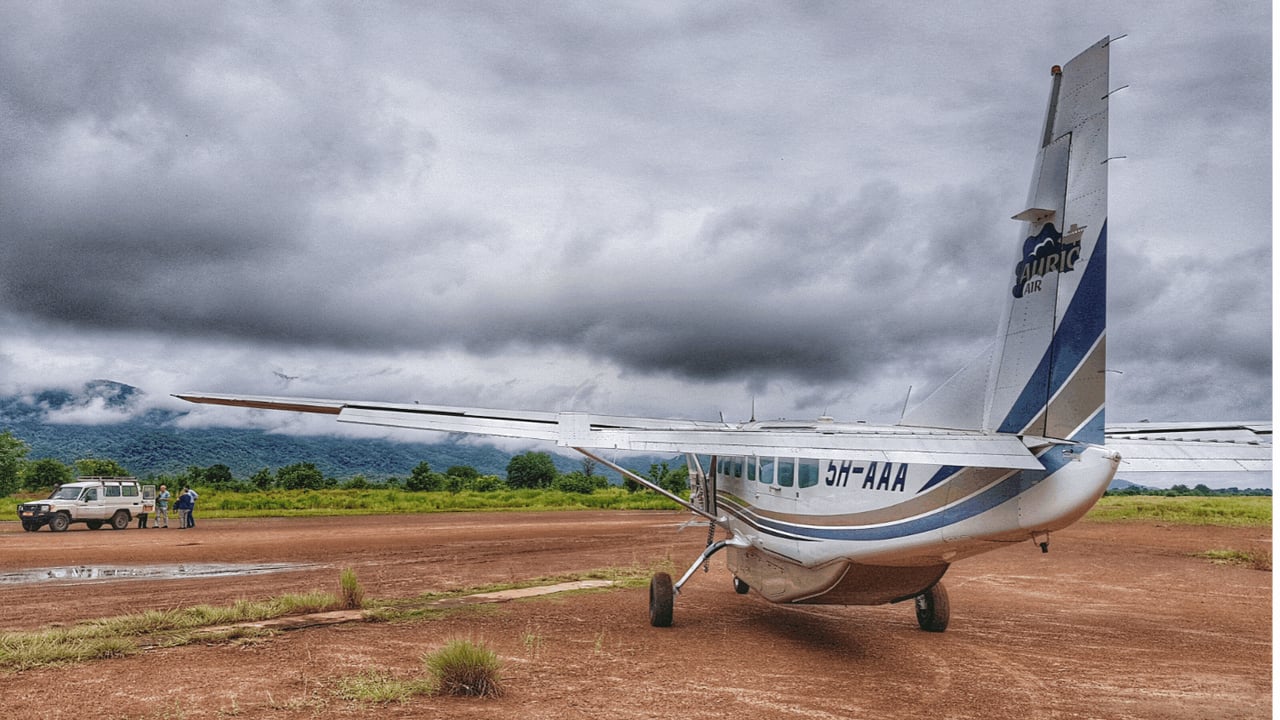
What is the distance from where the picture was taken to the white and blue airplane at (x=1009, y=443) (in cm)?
725

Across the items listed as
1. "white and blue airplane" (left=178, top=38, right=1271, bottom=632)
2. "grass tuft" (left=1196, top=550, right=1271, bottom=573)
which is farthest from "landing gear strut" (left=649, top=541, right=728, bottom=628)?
"grass tuft" (left=1196, top=550, right=1271, bottom=573)

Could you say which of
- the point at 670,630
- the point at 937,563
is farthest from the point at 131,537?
the point at 937,563

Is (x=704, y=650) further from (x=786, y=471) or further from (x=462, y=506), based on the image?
(x=462, y=506)

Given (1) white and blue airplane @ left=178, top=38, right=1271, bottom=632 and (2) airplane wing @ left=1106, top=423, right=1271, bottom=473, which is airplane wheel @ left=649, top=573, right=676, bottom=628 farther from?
(2) airplane wing @ left=1106, top=423, right=1271, bottom=473

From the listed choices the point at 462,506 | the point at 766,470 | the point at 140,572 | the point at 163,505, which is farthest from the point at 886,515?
the point at 462,506

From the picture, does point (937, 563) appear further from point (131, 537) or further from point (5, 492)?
point (5, 492)

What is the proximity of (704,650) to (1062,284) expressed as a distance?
6.31 m

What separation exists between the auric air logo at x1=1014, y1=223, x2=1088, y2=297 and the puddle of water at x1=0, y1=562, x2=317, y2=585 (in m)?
16.8

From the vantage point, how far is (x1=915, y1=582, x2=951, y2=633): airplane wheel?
1237 cm

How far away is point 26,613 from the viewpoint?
12688 mm

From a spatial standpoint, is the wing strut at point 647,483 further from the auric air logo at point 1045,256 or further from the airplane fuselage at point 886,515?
the auric air logo at point 1045,256

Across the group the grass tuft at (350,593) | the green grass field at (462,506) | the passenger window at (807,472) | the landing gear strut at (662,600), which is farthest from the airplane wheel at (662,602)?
the green grass field at (462,506)

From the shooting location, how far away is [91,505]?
31172mm

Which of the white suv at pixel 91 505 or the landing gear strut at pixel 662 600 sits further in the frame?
the white suv at pixel 91 505
